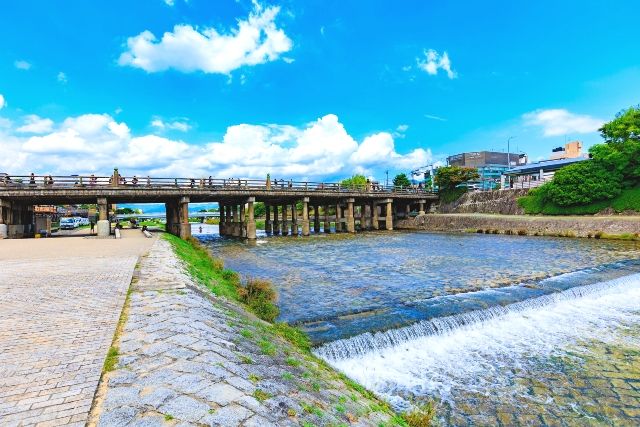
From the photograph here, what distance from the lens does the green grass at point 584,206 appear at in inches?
1336

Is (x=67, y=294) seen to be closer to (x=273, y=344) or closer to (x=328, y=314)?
(x=273, y=344)

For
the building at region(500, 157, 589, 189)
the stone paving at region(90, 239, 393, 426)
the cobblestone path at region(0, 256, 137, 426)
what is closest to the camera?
the cobblestone path at region(0, 256, 137, 426)

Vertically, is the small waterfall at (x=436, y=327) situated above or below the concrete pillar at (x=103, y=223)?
below

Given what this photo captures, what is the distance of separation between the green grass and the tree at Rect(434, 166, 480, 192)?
1139 cm

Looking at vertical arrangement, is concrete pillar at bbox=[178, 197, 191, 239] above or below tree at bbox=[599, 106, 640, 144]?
below

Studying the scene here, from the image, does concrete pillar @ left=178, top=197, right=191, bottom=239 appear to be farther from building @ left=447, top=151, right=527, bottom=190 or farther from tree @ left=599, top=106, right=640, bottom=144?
building @ left=447, top=151, right=527, bottom=190

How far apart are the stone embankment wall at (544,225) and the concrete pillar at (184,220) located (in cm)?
3047

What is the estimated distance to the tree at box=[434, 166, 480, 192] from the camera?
53.9 metres

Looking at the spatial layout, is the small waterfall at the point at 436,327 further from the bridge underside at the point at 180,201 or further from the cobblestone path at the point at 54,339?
the bridge underside at the point at 180,201

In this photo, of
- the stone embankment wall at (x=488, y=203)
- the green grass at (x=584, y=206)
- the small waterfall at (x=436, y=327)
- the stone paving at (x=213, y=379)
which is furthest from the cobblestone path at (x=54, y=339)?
the stone embankment wall at (x=488, y=203)

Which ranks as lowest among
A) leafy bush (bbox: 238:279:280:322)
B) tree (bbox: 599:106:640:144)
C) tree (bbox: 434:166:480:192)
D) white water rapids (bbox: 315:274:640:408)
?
white water rapids (bbox: 315:274:640:408)

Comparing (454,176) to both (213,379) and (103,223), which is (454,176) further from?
(213,379)

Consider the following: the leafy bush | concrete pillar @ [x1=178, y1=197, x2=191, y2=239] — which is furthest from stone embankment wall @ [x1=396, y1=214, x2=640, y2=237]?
the leafy bush

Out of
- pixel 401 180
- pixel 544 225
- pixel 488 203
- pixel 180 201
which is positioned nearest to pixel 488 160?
pixel 401 180
